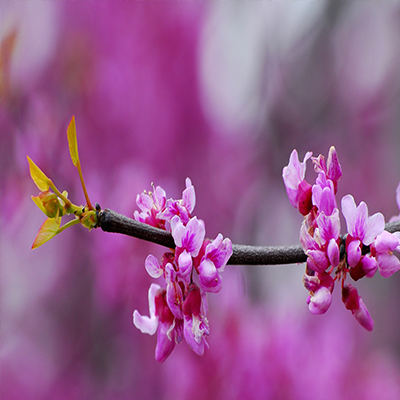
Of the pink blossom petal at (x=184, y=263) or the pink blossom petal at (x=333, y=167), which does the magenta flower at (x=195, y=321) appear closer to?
the pink blossom petal at (x=184, y=263)

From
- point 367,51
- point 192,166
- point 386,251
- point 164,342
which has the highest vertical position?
point 367,51

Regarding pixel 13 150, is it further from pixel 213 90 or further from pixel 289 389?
pixel 289 389

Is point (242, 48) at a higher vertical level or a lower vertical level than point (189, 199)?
higher

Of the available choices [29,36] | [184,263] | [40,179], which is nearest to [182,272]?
[184,263]

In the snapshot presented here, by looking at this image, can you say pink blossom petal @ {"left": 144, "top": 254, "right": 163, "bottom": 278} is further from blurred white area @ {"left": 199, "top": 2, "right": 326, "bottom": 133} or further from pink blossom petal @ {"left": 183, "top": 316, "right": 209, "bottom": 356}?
blurred white area @ {"left": 199, "top": 2, "right": 326, "bottom": 133}

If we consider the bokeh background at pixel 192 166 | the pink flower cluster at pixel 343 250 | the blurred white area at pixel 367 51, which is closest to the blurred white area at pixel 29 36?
the bokeh background at pixel 192 166

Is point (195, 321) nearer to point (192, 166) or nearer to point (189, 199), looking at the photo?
point (189, 199)

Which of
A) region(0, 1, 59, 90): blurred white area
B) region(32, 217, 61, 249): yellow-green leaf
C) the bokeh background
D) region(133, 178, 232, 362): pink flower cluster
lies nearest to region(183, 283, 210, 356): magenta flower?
region(133, 178, 232, 362): pink flower cluster
